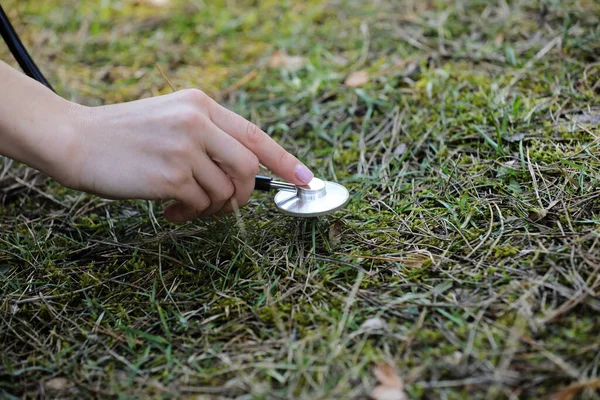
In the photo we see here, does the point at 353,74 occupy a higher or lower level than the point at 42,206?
higher

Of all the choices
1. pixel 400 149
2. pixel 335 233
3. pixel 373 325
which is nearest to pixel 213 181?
pixel 335 233

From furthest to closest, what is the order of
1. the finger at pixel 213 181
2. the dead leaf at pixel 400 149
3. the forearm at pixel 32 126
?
the dead leaf at pixel 400 149
the finger at pixel 213 181
the forearm at pixel 32 126

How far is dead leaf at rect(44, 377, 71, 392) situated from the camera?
1.47 meters

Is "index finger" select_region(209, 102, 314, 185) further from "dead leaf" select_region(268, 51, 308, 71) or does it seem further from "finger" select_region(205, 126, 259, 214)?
"dead leaf" select_region(268, 51, 308, 71)

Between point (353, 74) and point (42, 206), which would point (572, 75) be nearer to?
point (353, 74)

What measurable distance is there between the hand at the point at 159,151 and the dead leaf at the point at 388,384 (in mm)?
704

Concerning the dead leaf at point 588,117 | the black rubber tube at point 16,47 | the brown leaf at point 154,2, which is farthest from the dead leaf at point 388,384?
the brown leaf at point 154,2

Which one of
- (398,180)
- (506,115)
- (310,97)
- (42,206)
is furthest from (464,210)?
(42,206)

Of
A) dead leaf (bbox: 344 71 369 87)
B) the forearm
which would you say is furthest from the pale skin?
dead leaf (bbox: 344 71 369 87)

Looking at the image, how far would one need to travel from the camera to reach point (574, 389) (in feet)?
4.16

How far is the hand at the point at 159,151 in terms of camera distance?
1.62 m

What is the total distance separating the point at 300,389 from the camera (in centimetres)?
137

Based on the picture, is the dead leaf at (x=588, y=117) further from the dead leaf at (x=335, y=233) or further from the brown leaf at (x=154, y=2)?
the brown leaf at (x=154, y=2)

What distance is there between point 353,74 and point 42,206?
1.54 meters
